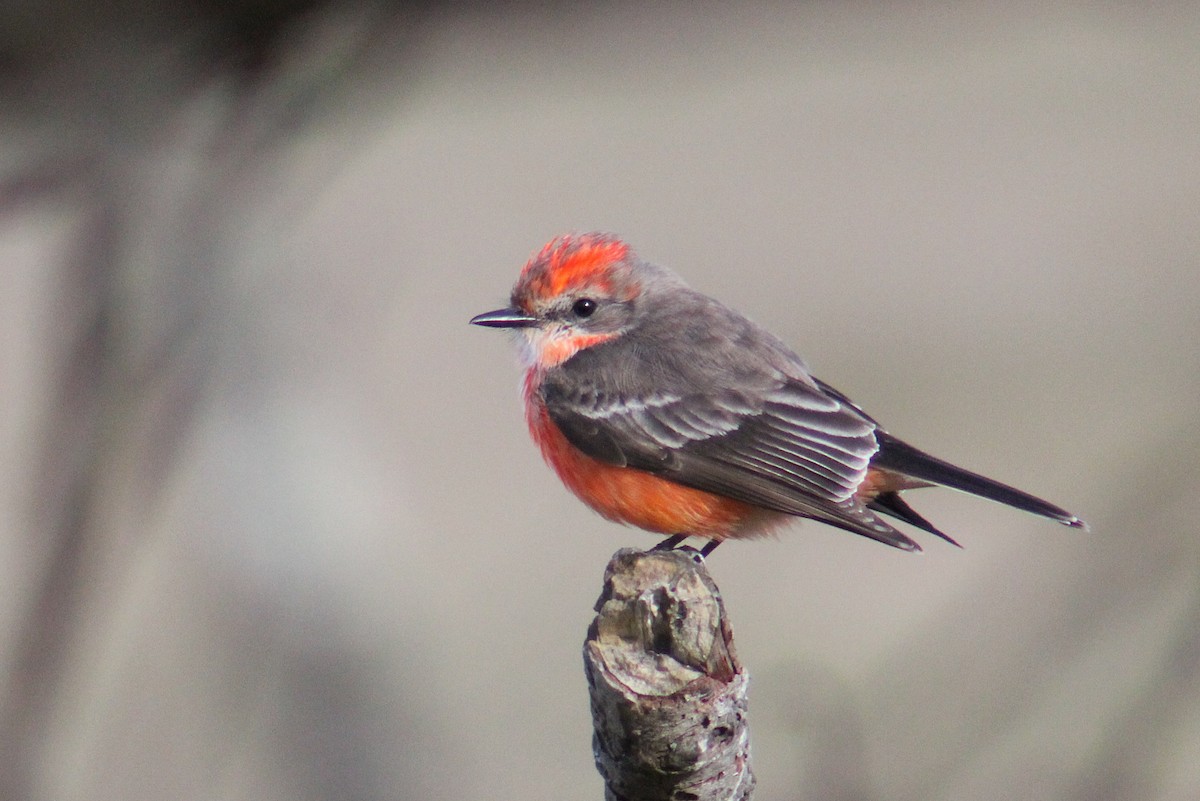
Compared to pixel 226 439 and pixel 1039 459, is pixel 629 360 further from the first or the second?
pixel 1039 459

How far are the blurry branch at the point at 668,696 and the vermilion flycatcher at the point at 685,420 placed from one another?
5.33 feet

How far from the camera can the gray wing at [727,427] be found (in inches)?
169

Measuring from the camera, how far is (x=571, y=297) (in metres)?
4.94

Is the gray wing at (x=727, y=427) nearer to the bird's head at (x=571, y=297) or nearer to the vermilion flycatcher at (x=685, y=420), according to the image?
the vermilion flycatcher at (x=685, y=420)

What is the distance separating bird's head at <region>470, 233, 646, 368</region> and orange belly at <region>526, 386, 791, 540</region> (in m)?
0.56

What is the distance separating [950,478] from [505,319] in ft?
5.81

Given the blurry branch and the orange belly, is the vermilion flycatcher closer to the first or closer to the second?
the orange belly

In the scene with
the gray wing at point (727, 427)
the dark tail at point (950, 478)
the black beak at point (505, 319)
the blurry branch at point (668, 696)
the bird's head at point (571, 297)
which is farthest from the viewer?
the bird's head at point (571, 297)

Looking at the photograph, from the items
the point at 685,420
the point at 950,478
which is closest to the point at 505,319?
the point at 685,420

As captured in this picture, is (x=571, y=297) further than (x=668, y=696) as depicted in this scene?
Yes

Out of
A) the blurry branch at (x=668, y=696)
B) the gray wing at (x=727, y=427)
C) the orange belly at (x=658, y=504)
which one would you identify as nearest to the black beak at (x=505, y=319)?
the gray wing at (x=727, y=427)

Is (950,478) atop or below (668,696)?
atop

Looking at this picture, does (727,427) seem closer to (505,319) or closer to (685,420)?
(685,420)

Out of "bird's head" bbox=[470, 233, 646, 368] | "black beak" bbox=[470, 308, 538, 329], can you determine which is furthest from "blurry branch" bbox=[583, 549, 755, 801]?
"bird's head" bbox=[470, 233, 646, 368]
